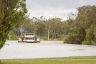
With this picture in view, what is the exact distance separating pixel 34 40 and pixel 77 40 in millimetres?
5407

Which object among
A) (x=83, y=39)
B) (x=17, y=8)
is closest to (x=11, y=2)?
(x=17, y=8)

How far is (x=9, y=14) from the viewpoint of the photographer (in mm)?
11852

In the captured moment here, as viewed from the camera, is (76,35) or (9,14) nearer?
(9,14)

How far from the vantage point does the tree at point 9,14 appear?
11.6 meters

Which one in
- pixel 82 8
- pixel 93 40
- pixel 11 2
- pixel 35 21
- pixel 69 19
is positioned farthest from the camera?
pixel 35 21

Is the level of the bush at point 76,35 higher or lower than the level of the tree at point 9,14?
lower

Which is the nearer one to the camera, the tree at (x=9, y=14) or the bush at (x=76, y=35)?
the tree at (x=9, y=14)

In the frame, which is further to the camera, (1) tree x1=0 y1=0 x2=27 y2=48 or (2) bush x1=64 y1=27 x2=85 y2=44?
(2) bush x1=64 y1=27 x2=85 y2=44

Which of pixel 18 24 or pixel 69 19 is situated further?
pixel 69 19

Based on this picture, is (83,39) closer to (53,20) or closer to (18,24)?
(53,20)

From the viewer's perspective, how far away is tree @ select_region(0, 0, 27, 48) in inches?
456

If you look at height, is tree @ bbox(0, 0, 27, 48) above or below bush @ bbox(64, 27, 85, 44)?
above

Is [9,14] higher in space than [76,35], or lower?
higher

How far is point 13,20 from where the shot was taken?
476 inches
